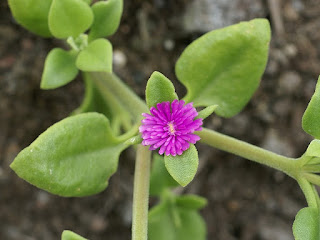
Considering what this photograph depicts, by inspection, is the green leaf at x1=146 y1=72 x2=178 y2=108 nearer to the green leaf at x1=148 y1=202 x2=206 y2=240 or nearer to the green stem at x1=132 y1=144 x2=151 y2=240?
the green stem at x1=132 y1=144 x2=151 y2=240

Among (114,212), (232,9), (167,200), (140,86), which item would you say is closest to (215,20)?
(232,9)

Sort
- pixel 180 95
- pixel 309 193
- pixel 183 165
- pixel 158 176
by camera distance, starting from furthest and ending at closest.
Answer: pixel 180 95
pixel 158 176
pixel 309 193
pixel 183 165

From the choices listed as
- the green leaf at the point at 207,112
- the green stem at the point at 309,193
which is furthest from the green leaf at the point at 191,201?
the green leaf at the point at 207,112

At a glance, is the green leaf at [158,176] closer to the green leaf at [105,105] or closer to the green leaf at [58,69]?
the green leaf at [105,105]

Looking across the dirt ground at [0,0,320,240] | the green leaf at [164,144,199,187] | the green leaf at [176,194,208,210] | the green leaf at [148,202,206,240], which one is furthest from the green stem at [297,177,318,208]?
the dirt ground at [0,0,320,240]

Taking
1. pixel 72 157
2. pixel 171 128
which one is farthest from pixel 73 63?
pixel 171 128

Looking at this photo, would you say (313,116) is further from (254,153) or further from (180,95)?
(180,95)

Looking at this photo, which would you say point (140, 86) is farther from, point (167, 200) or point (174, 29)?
point (167, 200)
